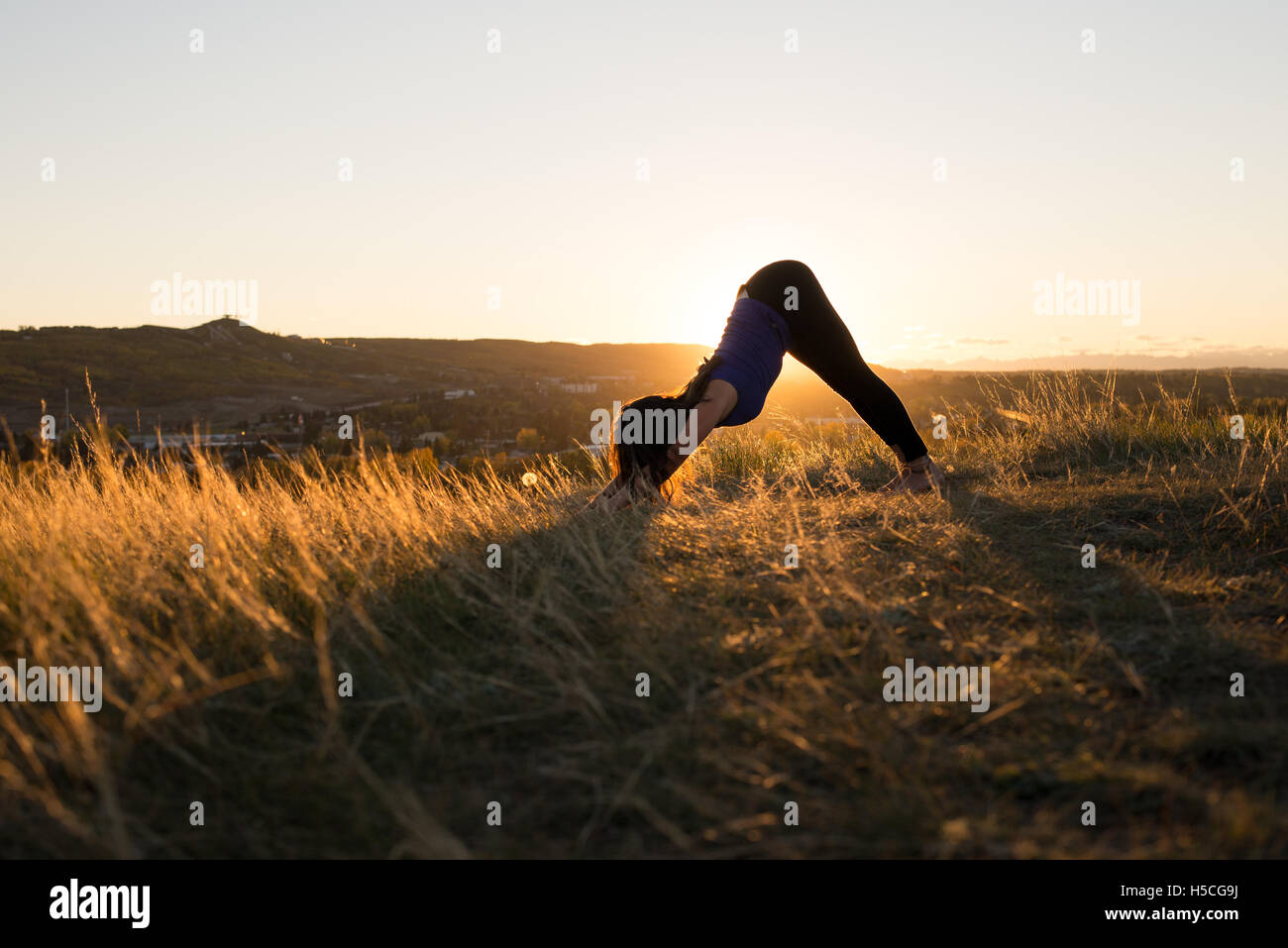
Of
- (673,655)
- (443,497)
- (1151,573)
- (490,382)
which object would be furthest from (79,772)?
(490,382)

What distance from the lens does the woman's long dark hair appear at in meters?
4.33

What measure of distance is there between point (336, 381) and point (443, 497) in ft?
163

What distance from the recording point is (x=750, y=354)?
447 cm

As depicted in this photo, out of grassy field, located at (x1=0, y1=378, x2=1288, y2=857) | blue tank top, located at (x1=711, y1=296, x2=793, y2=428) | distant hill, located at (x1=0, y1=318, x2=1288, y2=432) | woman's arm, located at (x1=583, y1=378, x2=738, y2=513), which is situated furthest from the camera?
distant hill, located at (x1=0, y1=318, x2=1288, y2=432)

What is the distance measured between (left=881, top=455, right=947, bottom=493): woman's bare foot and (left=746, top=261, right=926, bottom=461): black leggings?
0.05 metres

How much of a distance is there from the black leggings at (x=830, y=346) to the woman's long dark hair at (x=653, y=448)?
0.54 meters

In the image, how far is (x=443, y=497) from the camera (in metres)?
4.69

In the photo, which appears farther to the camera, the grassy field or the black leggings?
the black leggings

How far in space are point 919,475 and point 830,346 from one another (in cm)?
90

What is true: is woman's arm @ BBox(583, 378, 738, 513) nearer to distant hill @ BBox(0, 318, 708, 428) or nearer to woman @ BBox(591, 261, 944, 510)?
woman @ BBox(591, 261, 944, 510)

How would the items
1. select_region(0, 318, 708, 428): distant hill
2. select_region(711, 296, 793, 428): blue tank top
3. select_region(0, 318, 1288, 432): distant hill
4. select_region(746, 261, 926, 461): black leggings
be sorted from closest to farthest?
1. select_region(711, 296, 793, 428): blue tank top
2. select_region(746, 261, 926, 461): black leggings
3. select_region(0, 318, 1288, 432): distant hill
4. select_region(0, 318, 708, 428): distant hill

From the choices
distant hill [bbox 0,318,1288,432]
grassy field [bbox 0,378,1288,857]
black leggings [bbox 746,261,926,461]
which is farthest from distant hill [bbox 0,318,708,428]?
grassy field [bbox 0,378,1288,857]

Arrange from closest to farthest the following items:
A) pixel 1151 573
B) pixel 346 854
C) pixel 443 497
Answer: pixel 346 854 < pixel 1151 573 < pixel 443 497
